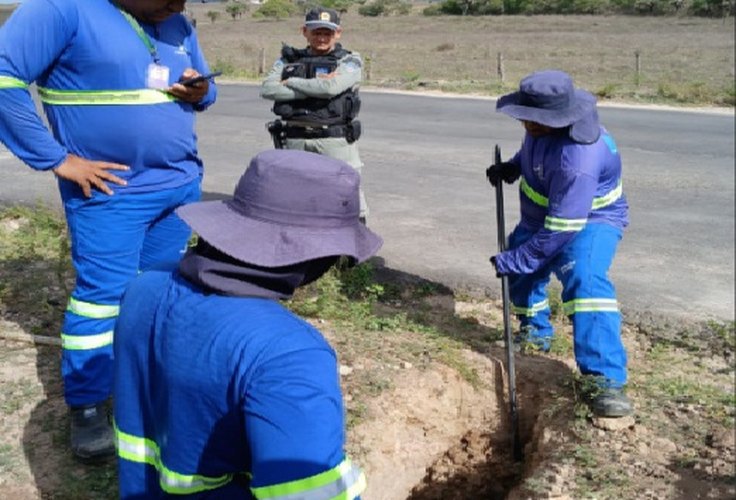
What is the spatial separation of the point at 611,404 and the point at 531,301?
1014 mm

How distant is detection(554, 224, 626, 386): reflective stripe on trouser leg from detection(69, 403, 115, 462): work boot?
2150 millimetres

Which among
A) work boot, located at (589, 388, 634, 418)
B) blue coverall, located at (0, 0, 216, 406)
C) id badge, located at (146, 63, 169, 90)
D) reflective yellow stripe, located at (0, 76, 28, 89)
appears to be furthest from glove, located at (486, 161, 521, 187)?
reflective yellow stripe, located at (0, 76, 28, 89)

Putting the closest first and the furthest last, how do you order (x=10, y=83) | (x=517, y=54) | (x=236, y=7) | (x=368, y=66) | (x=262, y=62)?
1. (x=10, y=83)
2. (x=236, y=7)
3. (x=368, y=66)
4. (x=262, y=62)
5. (x=517, y=54)

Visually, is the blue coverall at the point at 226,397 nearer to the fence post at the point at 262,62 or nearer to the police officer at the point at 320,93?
the police officer at the point at 320,93

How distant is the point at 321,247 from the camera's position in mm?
1594

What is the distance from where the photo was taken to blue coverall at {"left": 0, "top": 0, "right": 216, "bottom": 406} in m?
2.85

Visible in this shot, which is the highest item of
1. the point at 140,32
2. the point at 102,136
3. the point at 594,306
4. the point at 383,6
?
the point at 140,32

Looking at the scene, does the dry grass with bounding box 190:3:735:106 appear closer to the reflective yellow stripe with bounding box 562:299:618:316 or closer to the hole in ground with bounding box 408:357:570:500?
the hole in ground with bounding box 408:357:570:500

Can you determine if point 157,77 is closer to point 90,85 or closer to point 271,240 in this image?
point 90,85

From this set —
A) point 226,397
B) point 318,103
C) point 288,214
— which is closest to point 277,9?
point 318,103

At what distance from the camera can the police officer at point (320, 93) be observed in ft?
19.2

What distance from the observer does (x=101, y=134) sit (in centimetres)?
304

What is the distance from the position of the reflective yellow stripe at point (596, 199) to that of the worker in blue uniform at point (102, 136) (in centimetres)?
173

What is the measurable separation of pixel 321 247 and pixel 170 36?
76.4 inches
